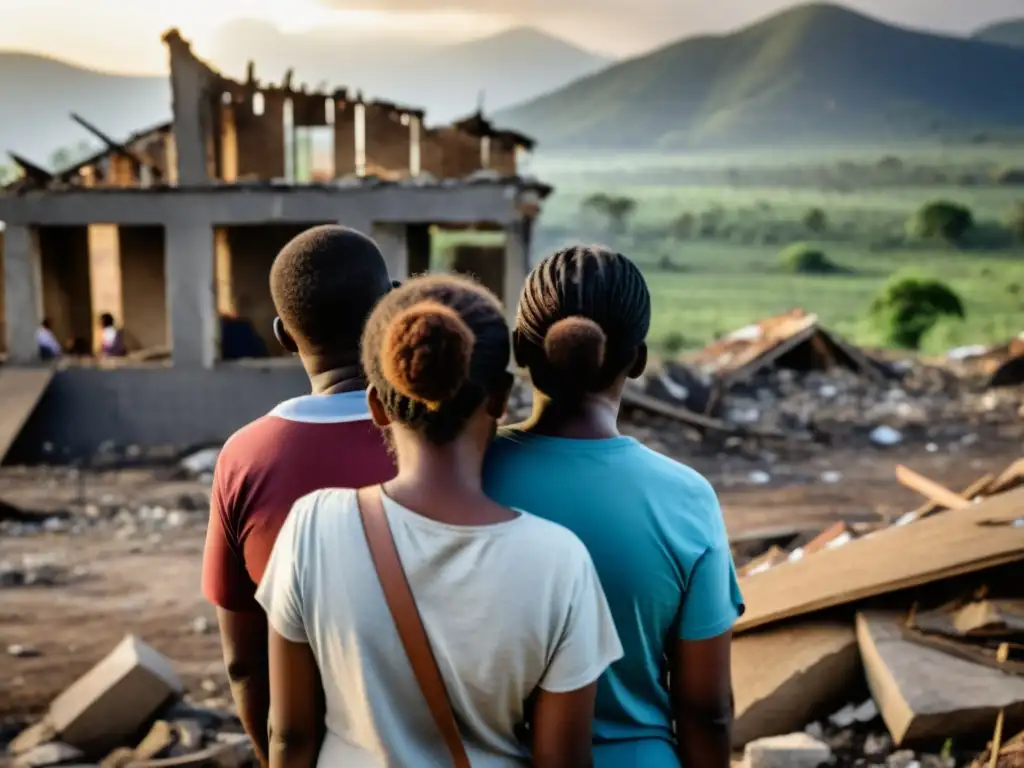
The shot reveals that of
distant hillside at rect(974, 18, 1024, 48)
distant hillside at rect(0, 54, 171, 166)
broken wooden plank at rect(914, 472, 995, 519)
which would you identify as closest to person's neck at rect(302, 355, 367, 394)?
broken wooden plank at rect(914, 472, 995, 519)

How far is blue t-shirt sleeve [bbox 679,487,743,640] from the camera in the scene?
70.9 inches

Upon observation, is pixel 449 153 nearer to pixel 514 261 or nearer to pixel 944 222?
pixel 514 261

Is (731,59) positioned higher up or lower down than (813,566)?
higher up

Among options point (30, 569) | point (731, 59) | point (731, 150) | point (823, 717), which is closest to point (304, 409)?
point (823, 717)

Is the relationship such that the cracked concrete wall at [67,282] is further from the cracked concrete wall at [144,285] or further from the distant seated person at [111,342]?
the distant seated person at [111,342]

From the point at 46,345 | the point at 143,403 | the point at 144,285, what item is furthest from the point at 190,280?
the point at 144,285

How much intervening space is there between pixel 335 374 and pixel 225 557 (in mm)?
433

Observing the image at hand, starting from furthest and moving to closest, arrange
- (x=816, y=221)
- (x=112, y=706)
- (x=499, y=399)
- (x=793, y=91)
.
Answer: (x=793, y=91) → (x=816, y=221) → (x=112, y=706) → (x=499, y=399)

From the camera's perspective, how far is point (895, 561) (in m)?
4.06

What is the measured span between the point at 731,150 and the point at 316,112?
52.2 meters

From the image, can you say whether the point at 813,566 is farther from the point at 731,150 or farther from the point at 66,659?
the point at 731,150

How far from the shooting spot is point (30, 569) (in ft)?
25.0

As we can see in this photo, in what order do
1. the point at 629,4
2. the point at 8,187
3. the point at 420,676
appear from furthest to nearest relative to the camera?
1. the point at 629,4
2. the point at 8,187
3. the point at 420,676

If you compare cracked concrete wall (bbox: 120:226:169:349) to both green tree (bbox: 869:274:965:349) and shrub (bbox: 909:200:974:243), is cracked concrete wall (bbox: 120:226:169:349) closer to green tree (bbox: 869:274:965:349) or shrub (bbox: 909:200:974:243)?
green tree (bbox: 869:274:965:349)
